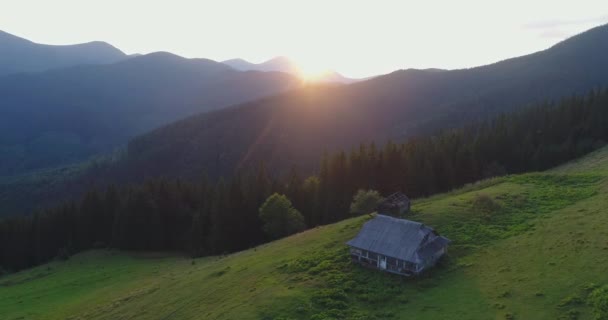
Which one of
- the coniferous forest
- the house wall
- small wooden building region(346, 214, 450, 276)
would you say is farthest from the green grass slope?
the coniferous forest

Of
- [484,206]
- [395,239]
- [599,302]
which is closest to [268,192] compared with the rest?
[484,206]

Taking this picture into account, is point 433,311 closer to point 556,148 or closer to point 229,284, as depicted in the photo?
point 229,284

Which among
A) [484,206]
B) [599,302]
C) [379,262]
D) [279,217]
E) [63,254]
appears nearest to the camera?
[599,302]

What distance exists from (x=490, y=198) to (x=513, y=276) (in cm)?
1949

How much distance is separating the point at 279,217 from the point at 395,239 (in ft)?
108

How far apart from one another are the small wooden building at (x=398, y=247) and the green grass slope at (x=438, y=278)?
126cm

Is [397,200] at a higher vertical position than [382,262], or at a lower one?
higher

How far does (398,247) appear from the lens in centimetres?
4484

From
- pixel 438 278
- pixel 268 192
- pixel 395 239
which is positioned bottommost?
pixel 438 278

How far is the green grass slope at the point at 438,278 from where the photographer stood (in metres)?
36.3

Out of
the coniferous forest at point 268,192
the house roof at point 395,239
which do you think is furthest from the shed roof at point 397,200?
the coniferous forest at point 268,192

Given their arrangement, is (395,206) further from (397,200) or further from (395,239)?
(395,239)

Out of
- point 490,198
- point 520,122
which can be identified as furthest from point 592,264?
point 520,122

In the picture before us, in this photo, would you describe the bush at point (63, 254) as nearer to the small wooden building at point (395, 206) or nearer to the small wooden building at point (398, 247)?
the small wooden building at point (395, 206)
